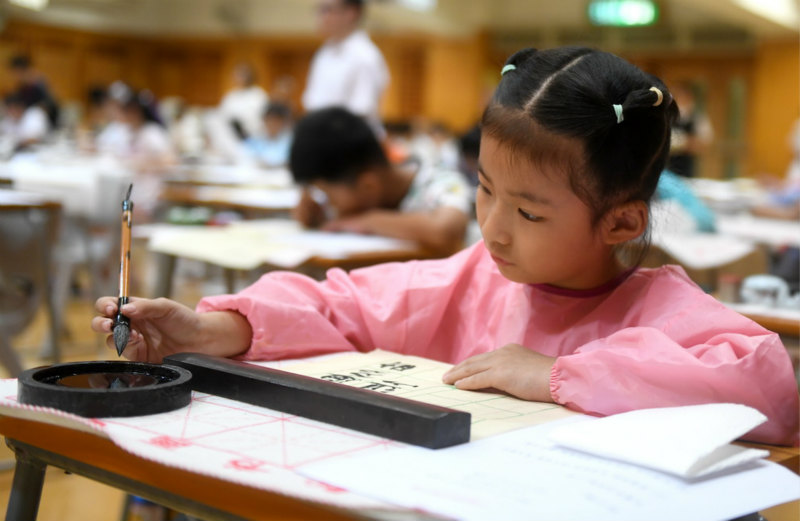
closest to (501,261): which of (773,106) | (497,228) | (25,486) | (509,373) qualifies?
(497,228)

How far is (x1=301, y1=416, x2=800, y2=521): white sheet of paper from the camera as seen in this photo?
558 millimetres

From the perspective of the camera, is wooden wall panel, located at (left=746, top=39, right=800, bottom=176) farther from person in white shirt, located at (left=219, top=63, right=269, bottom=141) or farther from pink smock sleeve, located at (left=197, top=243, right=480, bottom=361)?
pink smock sleeve, located at (left=197, top=243, right=480, bottom=361)

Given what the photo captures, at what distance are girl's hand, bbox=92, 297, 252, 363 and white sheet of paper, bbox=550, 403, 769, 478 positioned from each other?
0.41 metres

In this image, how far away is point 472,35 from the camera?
1320 cm

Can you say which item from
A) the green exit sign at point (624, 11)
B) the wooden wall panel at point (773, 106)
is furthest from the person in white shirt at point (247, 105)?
the wooden wall panel at point (773, 106)

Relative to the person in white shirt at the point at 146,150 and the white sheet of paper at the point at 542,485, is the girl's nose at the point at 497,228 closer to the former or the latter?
the white sheet of paper at the point at 542,485

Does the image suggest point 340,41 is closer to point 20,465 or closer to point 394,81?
point 20,465

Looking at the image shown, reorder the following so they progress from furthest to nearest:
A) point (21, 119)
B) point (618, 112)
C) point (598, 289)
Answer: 1. point (21, 119)
2. point (598, 289)
3. point (618, 112)

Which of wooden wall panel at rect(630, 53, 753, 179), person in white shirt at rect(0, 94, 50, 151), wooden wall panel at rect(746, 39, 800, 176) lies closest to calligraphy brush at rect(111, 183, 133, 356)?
person in white shirt at rect(0, 94, 50, 151)

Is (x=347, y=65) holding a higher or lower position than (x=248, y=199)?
higher

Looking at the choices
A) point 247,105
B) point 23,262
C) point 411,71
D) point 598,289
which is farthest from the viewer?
point 411,71

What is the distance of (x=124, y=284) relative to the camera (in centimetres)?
86

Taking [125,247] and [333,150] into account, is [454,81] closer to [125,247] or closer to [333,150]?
[333,150]

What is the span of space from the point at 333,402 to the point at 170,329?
0.28 metres
